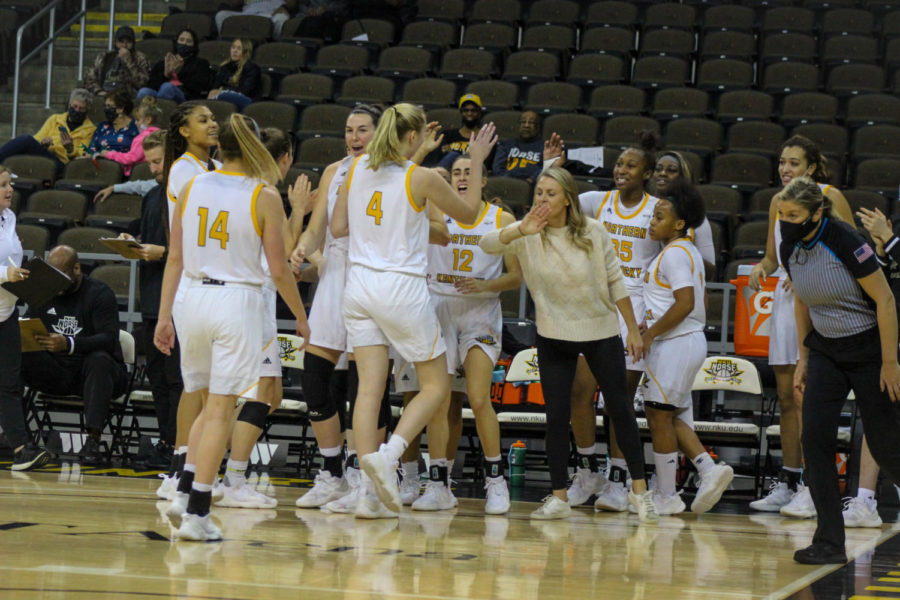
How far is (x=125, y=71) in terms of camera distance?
13.7 meters

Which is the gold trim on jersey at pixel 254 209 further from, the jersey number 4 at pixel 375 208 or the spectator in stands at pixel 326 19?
the spectator in stands at pixel 326 19

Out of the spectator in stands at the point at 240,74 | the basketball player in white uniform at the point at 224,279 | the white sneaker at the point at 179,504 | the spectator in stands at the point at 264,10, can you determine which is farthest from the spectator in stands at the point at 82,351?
the spectator in stands at the point at 264,10

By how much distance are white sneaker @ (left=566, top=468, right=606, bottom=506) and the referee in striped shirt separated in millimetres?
2011

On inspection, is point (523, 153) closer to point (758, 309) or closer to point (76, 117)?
point (758, 309)

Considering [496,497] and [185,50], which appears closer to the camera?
[496,497]

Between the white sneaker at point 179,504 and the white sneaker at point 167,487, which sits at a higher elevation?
the white sneaker at point 179,504

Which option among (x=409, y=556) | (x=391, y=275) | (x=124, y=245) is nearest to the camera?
(x=409, y=556)

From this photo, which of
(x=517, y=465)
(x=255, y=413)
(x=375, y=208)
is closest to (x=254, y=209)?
(x=375, y=208)

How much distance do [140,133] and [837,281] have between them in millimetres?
8637

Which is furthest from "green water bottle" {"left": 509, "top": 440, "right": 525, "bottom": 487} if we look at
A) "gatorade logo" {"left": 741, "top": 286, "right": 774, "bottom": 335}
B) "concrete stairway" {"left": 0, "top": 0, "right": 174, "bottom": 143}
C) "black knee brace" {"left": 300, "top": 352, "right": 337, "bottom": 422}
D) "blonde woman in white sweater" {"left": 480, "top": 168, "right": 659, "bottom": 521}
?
"concrete stairway" {"left": 0, "top": 0, "right": 174, "bottom": 143}

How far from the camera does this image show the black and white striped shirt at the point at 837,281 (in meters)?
4.76

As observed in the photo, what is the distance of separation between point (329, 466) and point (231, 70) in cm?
804

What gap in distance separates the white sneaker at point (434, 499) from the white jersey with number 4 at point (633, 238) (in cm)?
157

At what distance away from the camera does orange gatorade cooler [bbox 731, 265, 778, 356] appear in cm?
806
